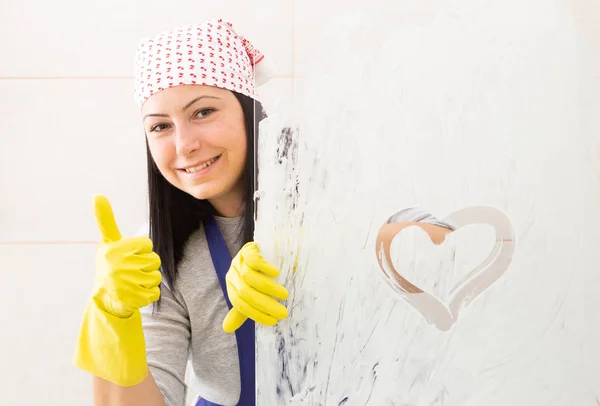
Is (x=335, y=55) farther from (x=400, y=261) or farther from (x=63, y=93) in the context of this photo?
(x=63, y=93)

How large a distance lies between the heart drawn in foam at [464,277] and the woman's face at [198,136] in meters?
0.25

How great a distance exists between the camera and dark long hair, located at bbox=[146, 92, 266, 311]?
80 centimetres

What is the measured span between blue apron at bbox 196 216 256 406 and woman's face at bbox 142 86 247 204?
0.10 meters

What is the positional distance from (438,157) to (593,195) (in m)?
0.19

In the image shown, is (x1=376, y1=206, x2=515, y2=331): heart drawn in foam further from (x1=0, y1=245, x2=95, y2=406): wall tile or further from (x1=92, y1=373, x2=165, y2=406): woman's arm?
(x1=0, y1=245, x2=95, y2=406): wall tile

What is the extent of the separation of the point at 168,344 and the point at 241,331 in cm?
11

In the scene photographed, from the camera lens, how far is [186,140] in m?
0.71

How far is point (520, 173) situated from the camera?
631 millimetres

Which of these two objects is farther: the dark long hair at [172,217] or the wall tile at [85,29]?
the wall tile at [85,29]

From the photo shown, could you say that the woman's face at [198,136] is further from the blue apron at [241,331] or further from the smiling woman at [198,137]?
the blue apron at [241,331]

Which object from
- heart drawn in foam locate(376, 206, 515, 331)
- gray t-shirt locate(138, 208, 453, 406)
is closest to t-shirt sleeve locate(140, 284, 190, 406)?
gray t-shirt locate(138, 208, 453, 406)

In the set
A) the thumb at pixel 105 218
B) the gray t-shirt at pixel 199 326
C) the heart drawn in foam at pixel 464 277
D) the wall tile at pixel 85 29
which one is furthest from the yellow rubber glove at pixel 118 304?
the wall tile at pixel 85 29

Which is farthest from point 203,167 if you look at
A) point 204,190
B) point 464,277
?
point 464,277

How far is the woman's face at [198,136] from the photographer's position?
715 millimetres
